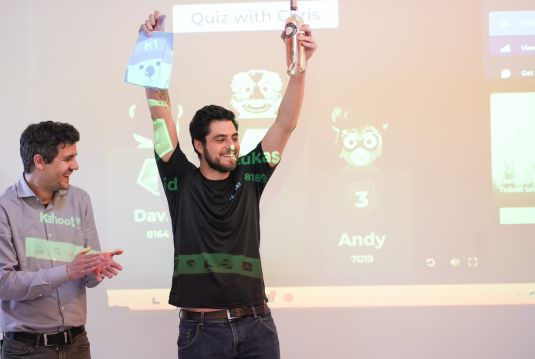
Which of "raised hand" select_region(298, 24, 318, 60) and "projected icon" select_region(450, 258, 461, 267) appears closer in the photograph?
"raised hand" select_region(298, 24, 318, 60)

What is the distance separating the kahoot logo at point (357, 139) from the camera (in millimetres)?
3008

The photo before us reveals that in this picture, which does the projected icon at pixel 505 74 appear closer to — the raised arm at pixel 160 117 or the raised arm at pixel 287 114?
the raised arm at pixel 287 114

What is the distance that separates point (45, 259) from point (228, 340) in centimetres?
66

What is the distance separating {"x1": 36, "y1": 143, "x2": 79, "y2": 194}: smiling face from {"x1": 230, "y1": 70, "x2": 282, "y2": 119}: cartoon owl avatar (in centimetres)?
118

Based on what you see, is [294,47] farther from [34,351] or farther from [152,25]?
[34,351]

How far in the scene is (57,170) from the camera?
6.57 ft

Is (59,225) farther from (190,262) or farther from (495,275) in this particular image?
(495,275)

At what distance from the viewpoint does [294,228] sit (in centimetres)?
302

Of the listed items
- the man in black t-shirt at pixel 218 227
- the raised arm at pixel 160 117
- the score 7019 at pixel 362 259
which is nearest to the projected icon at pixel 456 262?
the score 7019 at pixel 362 259

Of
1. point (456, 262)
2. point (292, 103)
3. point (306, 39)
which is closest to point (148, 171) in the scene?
point (292, 103)

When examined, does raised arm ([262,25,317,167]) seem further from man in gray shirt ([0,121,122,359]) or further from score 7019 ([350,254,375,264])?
score 7019 ([350,254,375,264])

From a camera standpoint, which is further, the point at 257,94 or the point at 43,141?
the point at 257,94

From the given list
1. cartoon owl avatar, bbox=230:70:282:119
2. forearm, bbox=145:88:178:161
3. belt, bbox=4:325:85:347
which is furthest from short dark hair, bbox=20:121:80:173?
cartoon owl avatar, bbox=230:70:282:119

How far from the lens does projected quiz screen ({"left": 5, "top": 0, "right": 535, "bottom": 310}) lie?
2967 millimetres
